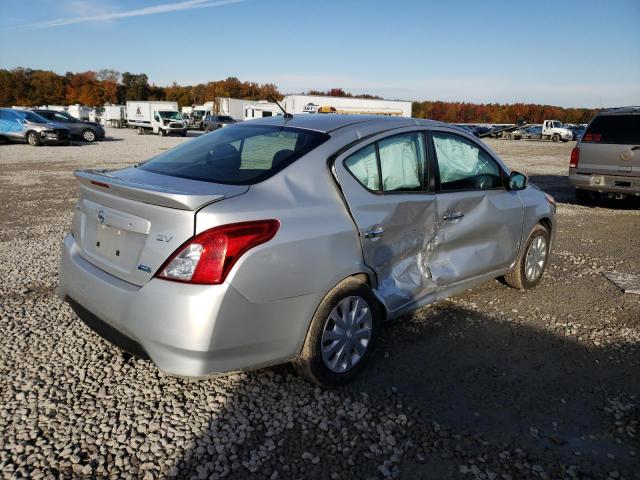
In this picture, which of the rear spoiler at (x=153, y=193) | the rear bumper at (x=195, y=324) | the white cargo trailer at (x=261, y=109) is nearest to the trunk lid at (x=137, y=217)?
the rear spoiler at (x=153, y=193)

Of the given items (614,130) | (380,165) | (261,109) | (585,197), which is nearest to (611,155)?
(614,130)

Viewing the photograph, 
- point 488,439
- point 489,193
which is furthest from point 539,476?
point 489,193

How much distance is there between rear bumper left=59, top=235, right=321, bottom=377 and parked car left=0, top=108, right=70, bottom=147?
80.2 ft

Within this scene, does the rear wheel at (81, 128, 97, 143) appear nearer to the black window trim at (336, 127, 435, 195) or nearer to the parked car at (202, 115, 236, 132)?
the parked car at (202, 115, 236, 132)

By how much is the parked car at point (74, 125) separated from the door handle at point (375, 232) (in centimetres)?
2565

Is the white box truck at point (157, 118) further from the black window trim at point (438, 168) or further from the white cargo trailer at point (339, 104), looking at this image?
the black window trim at point (438, 168)

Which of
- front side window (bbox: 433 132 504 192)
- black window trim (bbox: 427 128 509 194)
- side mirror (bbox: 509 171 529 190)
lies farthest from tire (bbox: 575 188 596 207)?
front side window (bbox: 433 132 504 192)

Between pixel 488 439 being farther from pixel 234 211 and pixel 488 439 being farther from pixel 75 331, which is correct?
pixel 75 331

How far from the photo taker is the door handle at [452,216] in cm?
388

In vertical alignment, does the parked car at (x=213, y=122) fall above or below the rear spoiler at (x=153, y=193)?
above

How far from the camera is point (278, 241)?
106 inches

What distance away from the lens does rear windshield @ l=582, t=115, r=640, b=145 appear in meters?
9.07

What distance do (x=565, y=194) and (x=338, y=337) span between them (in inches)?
437

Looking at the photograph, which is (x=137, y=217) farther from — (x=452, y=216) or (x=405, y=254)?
(x=452, y=216)
